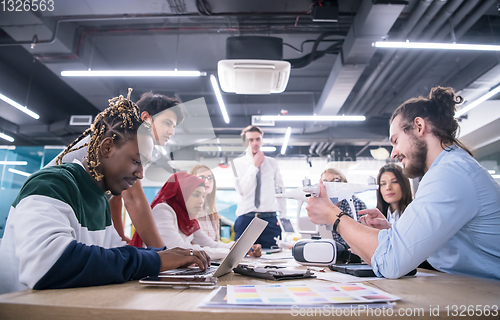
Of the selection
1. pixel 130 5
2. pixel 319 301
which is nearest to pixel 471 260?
pixel 319 301

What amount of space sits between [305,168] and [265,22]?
5.63 meters

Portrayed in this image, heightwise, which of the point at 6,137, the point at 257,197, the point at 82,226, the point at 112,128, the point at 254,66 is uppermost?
the point at 254,66

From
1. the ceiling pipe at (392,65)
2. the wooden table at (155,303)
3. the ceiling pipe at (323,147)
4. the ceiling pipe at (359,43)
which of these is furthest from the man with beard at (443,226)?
the ceiling pipe at (323,147)

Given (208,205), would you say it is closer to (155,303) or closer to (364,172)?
(155,303)

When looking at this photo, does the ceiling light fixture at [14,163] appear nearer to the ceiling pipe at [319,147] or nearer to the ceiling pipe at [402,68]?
the ceiling pipe at [319,147]

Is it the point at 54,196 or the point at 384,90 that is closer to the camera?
the point at 54,196

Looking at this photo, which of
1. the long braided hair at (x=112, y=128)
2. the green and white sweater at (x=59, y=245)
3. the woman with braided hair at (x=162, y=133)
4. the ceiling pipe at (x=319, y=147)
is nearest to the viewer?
the green and white sweater at (x=59, y=245)

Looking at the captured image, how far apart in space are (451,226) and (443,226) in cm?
3

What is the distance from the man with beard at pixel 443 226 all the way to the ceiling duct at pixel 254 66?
2226mm

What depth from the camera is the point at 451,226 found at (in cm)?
80

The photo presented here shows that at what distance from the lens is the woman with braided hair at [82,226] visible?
59 centimetres

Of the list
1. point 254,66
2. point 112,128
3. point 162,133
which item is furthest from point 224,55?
point 112,128

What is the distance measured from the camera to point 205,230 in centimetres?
208

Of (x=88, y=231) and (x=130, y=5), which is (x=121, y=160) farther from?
(x=130, y=5)
